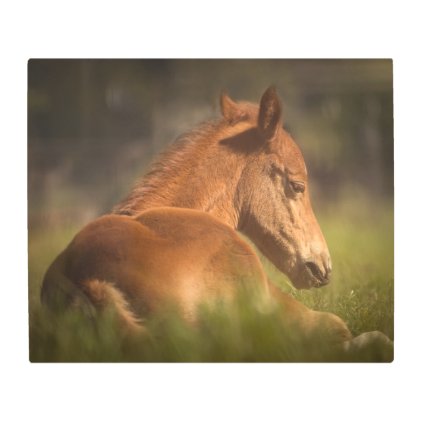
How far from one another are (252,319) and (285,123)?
3.92ft

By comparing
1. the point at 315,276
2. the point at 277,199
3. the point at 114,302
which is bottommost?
the point at 114,302

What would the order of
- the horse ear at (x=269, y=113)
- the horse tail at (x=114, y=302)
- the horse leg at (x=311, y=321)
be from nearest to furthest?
1. the horse tail at (x=114, y=302)
2. the horse leg at (x=311, y=321)
3. the horse ear at (x=269, y=113)

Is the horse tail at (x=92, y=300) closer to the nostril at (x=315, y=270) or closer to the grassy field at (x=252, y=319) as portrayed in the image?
the grassy field at (x=252, y=319)

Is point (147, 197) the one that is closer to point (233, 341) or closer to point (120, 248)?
point (120, 248)

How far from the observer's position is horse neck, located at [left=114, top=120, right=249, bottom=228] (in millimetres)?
4090

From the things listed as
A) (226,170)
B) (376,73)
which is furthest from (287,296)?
(376,73)

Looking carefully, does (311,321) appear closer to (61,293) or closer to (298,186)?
(298,186)

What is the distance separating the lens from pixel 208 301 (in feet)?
12.8

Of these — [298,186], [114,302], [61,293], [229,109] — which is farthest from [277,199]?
[61,293]

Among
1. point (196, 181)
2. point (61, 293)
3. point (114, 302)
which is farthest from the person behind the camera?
point (196, 181)

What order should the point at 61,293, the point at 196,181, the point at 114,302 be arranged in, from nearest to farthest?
1. the point at 114,302
2. the point at 61,293
3. the point at 196,181

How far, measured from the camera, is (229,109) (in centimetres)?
418

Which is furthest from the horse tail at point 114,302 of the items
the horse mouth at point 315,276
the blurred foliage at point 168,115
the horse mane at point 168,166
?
the horse mouth at point 315,276

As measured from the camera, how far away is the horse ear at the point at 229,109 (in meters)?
4.18
